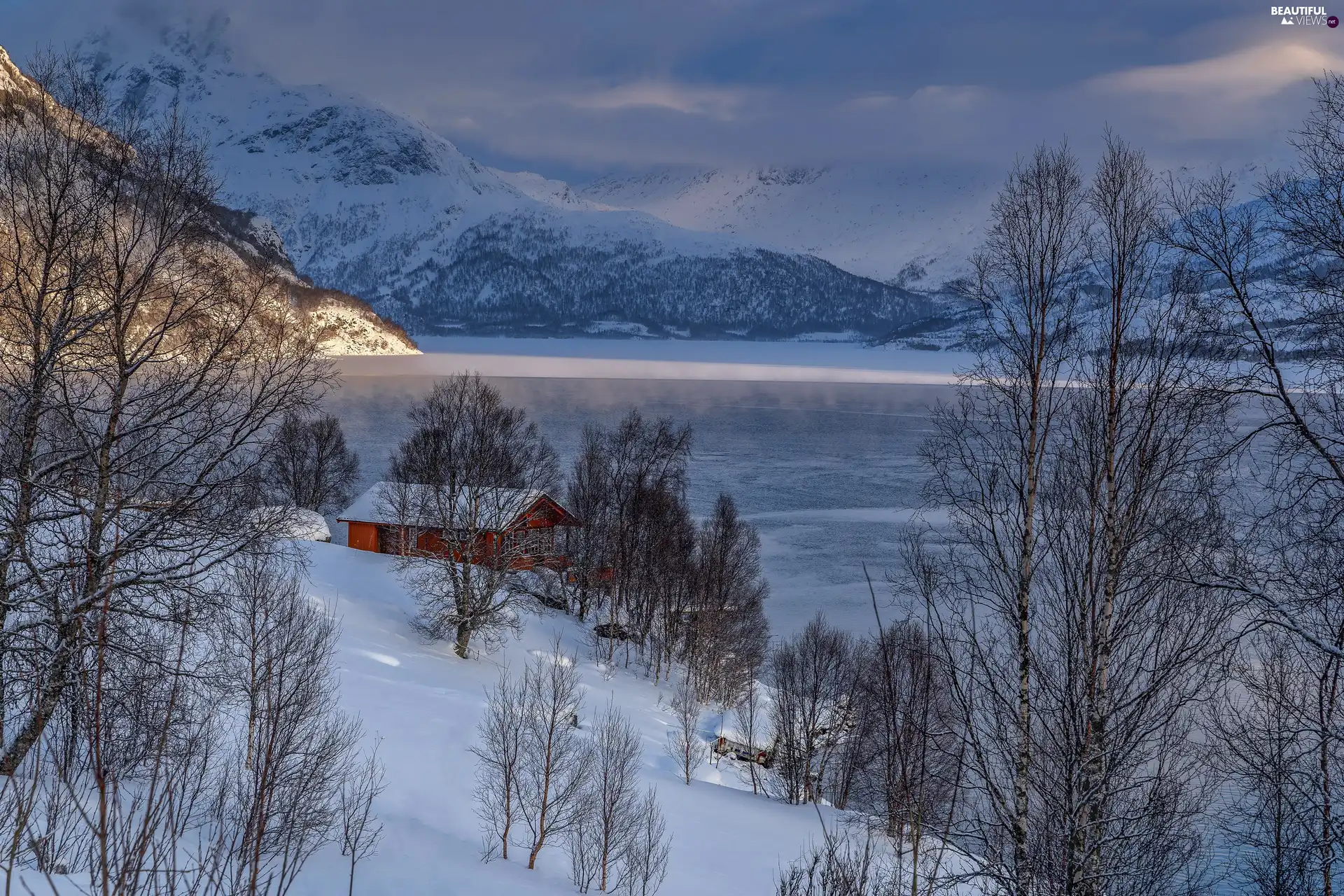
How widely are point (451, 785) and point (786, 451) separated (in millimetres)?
61847

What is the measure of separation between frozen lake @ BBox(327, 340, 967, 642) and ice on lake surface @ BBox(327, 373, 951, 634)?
0.43 feet

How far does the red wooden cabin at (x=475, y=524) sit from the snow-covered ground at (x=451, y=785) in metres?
2.88

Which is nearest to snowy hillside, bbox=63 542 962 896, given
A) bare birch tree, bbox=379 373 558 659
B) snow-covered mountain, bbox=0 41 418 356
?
bare birch tree, bbox=379 373 558 659

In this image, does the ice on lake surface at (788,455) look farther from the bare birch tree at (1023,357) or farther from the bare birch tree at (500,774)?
the bare birch tree at (1023,357)

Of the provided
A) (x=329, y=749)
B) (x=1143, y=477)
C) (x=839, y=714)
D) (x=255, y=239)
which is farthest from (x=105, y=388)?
(x=255, y=239)

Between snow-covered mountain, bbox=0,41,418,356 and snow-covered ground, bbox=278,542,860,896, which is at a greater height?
snow-covered mountain, bbox=0,41,418,356

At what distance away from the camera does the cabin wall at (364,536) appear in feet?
119

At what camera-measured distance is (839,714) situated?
27.4 m

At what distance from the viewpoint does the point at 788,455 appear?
74938mm

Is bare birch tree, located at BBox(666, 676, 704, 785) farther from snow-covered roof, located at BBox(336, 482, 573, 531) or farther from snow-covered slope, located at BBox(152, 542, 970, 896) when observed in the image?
snow-covered roof, located at BBox(336, 482, 573, 531)

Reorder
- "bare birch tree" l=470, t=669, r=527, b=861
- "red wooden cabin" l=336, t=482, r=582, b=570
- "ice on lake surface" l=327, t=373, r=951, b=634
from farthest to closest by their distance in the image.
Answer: "ice on lake surface" l=327, t=373, r=951, b=634, "red wooden cabin" l=336, t=482, r=582, b=570, "bare birch tree" l=470, t=669, r=527, b=861

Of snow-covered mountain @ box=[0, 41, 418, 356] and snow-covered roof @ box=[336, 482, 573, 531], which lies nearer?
snow-covered mountain @ box=[0, 41, 418, 356]

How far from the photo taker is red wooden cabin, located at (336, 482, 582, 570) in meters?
27.9

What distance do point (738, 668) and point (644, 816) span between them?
15.1 metres
